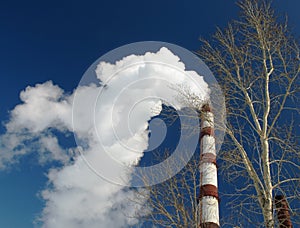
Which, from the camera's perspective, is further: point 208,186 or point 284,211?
point 208,186

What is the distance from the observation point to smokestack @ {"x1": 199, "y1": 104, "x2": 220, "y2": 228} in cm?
1486

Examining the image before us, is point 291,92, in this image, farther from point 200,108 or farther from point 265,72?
point 200,108

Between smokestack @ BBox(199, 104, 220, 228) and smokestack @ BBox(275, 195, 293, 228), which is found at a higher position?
smokestack @ BBox(199, 104, 220, 228)

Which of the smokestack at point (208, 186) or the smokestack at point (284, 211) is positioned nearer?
the smokestack at point (284, 211)

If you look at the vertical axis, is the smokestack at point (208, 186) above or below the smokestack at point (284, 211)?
above

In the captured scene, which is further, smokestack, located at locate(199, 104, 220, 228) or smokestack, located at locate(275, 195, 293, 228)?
smokestack, located at locate(199, 104, 220, 228)

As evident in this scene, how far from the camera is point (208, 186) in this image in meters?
16.3

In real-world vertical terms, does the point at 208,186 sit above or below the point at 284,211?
above

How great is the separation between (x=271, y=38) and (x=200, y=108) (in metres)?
2.41

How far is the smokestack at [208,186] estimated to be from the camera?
14.9 metres

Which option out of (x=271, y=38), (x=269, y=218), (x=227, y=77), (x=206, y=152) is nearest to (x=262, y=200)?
(x=269, y=218)

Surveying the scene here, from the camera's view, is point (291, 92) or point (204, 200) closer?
point (291, 92)

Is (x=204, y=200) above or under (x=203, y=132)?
under

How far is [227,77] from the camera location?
327 inches
